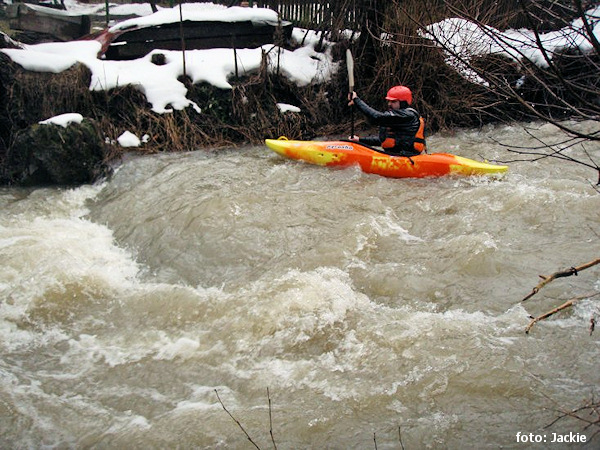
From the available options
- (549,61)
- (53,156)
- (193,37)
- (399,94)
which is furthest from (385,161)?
(549,61)

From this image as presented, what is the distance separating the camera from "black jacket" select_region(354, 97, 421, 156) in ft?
21.7

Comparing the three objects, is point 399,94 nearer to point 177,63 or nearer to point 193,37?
point 177,63

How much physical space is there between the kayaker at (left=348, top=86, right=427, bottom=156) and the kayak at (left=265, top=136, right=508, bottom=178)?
0.15 m

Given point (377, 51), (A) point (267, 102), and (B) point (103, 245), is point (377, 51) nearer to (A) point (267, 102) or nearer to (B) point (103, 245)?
(A) point (267, 102)

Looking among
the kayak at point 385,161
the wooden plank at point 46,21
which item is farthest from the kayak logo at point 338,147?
the wooden plank at point 46,21

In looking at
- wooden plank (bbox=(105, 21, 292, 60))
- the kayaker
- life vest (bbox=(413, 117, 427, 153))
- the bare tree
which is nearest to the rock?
wooden plank (bbox=(105, 21, 292, 60))

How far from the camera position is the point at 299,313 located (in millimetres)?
3939

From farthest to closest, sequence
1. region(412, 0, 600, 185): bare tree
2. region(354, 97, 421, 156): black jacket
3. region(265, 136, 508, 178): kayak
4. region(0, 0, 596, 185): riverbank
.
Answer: region(0, 0, 596, 185): riverbank
region(354, 97, 421, 156): black jacket
region(265, 136, 508, 178): kayak
region(412, 0, 600, 185): bare tree

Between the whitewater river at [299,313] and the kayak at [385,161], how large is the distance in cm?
19

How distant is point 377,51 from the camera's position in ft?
28.3

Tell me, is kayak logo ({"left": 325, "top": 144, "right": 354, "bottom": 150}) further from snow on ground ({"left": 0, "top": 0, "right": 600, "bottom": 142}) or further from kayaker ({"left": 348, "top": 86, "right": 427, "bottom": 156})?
snow on ground ({"left": 0, "top": 0, "right": 600, "bottom": 142})

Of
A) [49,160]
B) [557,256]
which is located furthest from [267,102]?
[557,256]

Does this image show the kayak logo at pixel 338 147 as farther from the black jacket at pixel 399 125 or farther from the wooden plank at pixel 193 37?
the wooden plank at pixel 193 37

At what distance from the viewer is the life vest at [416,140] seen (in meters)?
6.68
